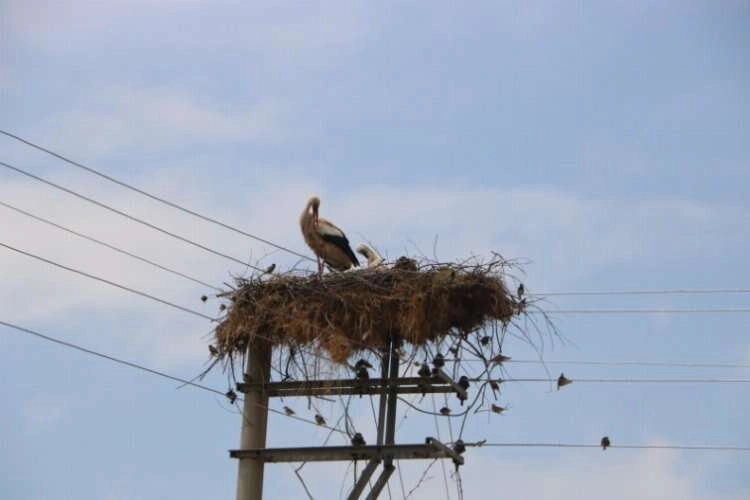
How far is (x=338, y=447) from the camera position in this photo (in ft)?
32.3

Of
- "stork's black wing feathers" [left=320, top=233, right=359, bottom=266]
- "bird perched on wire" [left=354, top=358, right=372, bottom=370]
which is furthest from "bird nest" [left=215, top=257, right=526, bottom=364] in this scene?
"stork's black wing feathers" [left=320, top=233, right=359, bottom=266]

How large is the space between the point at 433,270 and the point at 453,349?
1.98 feet

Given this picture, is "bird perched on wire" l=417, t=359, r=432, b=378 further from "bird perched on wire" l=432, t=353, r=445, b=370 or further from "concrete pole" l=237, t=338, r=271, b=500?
"concrete pole" l=237, t=338, r=271, b=500

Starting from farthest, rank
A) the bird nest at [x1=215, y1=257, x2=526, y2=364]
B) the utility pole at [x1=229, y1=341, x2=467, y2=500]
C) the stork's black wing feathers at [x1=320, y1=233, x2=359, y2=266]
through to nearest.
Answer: the stork's black wing feathers at [x1=320, y1=233, x2=359, y2=266] → the bird nest at [x1=215, y1=257, x2=526, y2=364] → the utility pole at [x1=229, y1=341, x2=467, y2=500]

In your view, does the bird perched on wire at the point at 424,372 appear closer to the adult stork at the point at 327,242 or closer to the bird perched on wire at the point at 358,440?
the bird perched on wire at the point at 358,440

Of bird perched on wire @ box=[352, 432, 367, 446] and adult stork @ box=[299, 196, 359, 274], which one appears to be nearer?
bird perched on wire @ box=[352, 432, 367, 446]

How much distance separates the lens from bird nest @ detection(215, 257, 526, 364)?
34.7ft

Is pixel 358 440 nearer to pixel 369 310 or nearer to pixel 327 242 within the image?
pixel 369 310

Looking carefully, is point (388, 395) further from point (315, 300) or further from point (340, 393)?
point (315, 300)

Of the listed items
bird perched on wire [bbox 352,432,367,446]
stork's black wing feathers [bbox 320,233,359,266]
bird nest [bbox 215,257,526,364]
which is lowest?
bird perched on wire [bbox 352,432,367,446]

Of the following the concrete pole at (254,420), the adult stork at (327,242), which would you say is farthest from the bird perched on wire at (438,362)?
the adult stork at (327,242)

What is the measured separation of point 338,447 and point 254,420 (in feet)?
2.14

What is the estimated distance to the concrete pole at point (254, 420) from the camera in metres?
9.90

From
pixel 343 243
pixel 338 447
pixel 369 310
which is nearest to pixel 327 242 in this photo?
pixel 343 243
